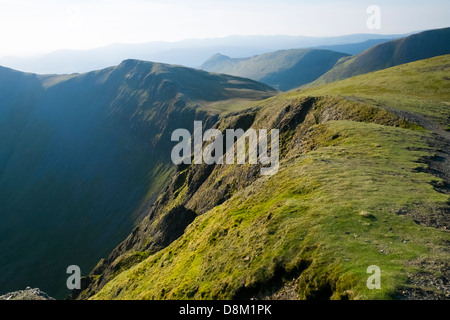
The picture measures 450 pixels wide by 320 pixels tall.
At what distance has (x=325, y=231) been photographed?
23219 millimetres

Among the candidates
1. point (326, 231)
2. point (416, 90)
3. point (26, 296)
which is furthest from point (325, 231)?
point (416, 90)

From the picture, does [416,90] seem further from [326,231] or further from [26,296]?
[26,296]

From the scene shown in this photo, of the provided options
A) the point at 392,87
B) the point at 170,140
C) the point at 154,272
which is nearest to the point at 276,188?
the point at 154,272

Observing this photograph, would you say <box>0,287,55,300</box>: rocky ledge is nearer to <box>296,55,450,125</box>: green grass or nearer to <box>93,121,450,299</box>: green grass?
<box>93,121,450,299</box>: green grass

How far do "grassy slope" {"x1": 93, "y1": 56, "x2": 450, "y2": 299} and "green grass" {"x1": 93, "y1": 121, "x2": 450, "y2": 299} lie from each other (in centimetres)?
8

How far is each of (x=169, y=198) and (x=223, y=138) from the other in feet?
94.6

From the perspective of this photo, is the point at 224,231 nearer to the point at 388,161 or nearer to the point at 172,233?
the point at 388,161

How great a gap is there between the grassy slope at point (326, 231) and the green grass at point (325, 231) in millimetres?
85

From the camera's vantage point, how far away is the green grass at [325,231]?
65.2 feet

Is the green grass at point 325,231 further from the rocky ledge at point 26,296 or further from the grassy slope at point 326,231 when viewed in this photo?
the rocky ledge at point 26,296

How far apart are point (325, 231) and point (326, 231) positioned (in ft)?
0.25

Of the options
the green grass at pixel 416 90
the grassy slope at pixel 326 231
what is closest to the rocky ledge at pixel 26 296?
the grassy slope at pixel 326 231

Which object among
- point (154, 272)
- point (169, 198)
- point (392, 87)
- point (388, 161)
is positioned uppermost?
point (392, 87)

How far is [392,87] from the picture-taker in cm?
8681
